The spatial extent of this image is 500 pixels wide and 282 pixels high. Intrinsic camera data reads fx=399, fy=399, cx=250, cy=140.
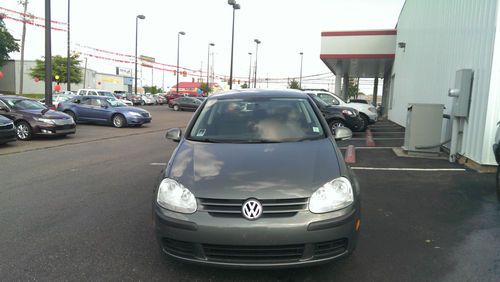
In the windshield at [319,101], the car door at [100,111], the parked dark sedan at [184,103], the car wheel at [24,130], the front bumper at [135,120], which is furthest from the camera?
the parked dark sedan at [184,103]

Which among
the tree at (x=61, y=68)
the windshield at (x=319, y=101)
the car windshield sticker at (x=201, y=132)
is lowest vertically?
the car windshield sticker at (x=201, y=132)

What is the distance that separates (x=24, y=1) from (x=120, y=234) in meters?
46.3

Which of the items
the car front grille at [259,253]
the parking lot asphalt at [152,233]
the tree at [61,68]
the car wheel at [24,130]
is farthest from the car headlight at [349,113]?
the tree at [61,68]

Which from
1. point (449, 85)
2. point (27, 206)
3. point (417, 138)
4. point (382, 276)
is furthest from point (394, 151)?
point (27, 206)

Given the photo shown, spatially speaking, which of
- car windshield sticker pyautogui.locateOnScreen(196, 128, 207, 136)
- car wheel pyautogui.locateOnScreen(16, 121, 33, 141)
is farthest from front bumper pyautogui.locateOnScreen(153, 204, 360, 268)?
car wheel pyautogui.locateOnScreen(16, 121, 33, 141)

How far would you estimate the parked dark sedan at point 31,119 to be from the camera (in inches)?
504

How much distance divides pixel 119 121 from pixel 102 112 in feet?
3.20

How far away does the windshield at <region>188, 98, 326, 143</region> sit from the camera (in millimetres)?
4121

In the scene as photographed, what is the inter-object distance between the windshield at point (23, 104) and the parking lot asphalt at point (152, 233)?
5.55 metres

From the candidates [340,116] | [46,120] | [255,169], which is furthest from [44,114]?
[255,169]

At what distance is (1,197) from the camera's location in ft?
19.5

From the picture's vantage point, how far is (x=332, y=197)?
10.4 ft

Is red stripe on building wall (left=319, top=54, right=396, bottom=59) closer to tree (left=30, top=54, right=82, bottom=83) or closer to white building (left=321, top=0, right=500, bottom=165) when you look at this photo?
white building (left=321, top=0, right=500, bottom=165)

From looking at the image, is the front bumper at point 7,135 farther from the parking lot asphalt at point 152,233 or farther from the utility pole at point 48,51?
the utility pole at point 48,51
